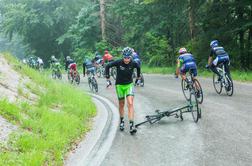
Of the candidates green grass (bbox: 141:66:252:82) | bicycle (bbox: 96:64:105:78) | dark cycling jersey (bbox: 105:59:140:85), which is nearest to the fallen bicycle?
dark cycling jersey (bbox: 105:59:140:85)

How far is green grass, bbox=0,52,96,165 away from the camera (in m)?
8.03

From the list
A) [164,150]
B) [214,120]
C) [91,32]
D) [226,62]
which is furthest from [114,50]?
[164,150]

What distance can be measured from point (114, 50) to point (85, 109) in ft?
93.0

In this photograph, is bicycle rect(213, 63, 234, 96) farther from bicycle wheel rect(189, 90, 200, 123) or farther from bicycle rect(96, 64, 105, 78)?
bicycle rect(96, 64, 105, 78)

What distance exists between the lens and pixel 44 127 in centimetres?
1008

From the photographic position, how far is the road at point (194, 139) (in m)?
7.98

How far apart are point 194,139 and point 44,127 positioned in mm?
3507

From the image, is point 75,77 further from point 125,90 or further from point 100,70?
point 125,90

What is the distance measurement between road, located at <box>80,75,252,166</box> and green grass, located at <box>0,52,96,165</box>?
111 cm

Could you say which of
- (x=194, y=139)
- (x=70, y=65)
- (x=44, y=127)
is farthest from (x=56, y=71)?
(x=194, y=139)

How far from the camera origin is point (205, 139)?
937 centimetres

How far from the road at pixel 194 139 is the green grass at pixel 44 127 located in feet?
3.63

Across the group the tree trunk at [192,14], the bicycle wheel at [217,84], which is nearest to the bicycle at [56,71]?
the tree trunk at [192,14]

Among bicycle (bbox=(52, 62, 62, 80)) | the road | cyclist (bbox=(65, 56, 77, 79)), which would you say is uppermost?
cyclist (bbox=(65, 56, 77, 79))
